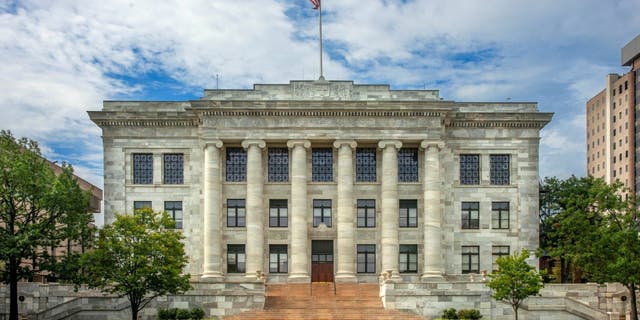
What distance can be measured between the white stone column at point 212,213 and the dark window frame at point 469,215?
19.0 meters

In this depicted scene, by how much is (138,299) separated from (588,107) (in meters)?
109

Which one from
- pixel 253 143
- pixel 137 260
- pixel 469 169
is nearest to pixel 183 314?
pixel 137 260

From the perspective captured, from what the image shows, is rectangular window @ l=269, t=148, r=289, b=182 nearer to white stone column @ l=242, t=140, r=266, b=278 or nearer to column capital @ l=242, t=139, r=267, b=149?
white stone column @ l=242, t=140, r=266, b=278

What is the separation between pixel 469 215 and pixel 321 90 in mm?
15264

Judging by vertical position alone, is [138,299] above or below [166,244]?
below

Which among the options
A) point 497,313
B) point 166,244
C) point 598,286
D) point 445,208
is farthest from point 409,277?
point 166,244

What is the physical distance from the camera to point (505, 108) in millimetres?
57344

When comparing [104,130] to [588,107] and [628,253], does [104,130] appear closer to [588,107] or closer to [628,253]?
[628,253]

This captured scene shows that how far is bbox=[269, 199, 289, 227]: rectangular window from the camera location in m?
55.2

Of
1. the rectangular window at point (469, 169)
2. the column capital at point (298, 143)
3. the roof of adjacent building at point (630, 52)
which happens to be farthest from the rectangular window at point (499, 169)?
the roof of adjacent building at point (630, 52)

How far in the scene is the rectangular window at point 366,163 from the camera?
55656 mm

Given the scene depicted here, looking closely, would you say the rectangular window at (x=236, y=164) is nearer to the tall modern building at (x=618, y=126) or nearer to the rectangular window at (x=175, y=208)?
the rectangular window at (x=175, y=208)

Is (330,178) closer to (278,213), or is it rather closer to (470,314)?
(278,213)

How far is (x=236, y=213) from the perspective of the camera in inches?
2173
